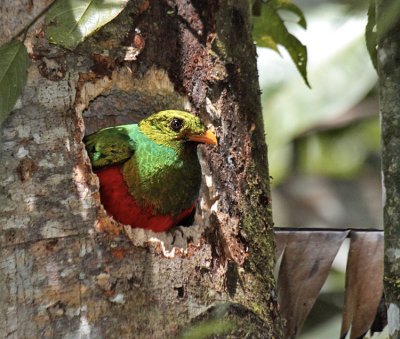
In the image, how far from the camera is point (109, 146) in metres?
4.14

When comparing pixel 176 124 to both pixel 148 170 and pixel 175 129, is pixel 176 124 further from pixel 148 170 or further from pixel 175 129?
pixel 148 170

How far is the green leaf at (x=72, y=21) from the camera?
3262 millimetres

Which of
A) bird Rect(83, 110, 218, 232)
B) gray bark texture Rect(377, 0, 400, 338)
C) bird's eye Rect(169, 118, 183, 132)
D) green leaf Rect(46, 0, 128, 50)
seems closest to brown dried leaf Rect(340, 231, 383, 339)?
gray bark texture Rect(377, 0, 400, 338)

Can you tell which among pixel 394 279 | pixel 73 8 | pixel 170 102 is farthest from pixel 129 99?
pixel 394 279

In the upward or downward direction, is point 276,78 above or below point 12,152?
above

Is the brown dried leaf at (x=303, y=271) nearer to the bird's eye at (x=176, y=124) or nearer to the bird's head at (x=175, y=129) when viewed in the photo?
the bird's head at (x=175, y=129)

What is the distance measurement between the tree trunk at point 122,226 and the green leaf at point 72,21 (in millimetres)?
271

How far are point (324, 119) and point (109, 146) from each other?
2.71 m

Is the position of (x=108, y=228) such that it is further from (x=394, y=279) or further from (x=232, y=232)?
(x=394, y=279)

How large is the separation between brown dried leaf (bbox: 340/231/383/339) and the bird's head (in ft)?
2.77

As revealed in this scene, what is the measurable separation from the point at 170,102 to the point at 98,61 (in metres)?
0.48

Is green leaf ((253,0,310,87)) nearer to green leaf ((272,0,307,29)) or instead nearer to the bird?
green leaf ((272,0,307,29))

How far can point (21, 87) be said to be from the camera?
A: 3172 mm

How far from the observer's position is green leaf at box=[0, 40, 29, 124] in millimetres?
3141
